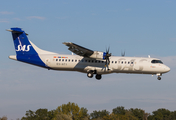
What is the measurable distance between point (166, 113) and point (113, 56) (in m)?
79.9

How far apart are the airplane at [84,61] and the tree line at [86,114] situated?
35.5m

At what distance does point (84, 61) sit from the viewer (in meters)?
41.2

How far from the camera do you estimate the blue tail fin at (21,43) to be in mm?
42938

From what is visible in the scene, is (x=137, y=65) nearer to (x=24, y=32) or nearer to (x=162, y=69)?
(x=162, y=69)

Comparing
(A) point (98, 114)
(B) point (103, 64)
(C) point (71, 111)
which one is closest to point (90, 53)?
(B) point (103, 64)

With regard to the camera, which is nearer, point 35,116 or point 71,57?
point 71,57

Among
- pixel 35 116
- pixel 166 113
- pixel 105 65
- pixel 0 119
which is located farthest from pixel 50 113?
pixel 105 65

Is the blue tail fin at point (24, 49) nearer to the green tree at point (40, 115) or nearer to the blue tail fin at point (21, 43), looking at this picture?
the blue tail fin at point (21, 43)

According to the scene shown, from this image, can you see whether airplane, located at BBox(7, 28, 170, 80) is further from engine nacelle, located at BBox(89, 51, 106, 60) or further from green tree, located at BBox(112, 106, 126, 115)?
green tree, located at BBox(112, 106, 126, 115)

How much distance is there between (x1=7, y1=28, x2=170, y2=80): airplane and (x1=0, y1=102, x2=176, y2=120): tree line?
35.5 meters

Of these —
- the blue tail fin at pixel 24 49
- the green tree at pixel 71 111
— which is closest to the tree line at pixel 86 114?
the green tree at pixel 71 111

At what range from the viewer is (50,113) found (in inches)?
3602

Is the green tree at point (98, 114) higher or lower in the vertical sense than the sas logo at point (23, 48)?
lower

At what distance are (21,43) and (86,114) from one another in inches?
2283
